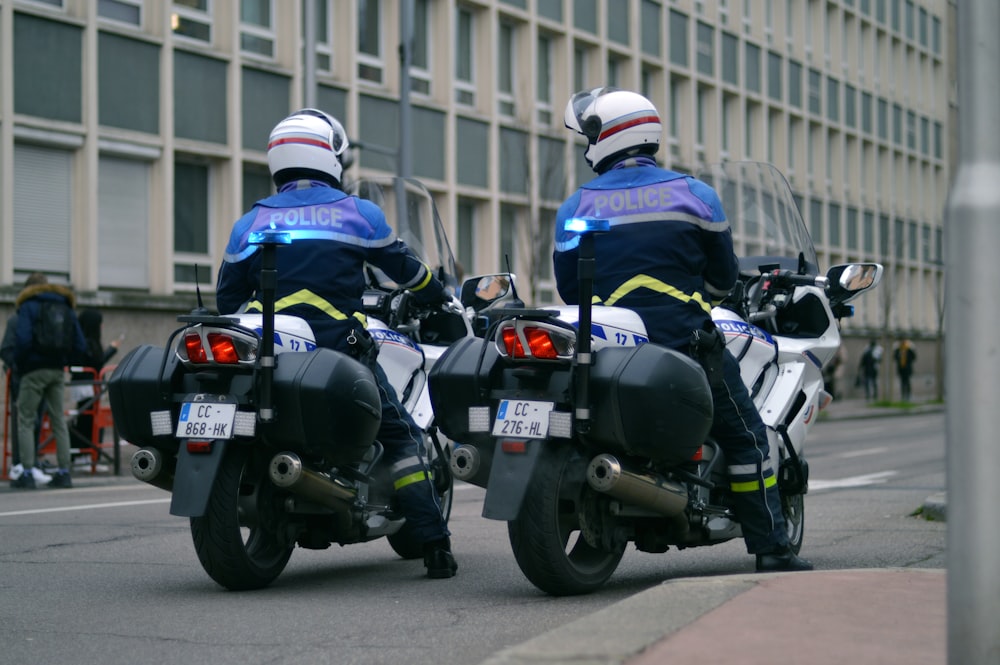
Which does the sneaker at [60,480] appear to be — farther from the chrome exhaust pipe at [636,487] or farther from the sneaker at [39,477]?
the chrome exhaust pipe at [636,487]

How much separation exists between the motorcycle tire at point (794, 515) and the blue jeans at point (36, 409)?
850 cm

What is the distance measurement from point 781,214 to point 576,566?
2657 mm

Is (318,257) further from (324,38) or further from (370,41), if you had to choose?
(370,41)

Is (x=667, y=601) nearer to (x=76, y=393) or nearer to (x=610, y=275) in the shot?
(x=610, y=275)

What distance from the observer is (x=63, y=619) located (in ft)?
20.4

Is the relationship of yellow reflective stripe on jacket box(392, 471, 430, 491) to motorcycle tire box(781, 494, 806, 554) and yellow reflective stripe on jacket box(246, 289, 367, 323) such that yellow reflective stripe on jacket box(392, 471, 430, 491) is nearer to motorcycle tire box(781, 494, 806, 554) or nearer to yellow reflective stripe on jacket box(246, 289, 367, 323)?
yellow reflective stripe on jacket box(246, 289, 367, 323)

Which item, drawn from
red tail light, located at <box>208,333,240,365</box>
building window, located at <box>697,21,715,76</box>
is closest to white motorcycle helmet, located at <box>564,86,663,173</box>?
red tail light, located at <box>208,333,240,365</box>

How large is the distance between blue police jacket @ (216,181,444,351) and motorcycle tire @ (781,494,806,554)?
2123 millimetres

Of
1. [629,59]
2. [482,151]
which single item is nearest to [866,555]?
[482,151]

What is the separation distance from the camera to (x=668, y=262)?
6746 millimetres

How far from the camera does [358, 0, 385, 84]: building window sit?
1116 inches

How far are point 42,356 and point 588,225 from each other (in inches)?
352

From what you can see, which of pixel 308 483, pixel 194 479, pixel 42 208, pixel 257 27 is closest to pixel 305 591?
pixel 308 483

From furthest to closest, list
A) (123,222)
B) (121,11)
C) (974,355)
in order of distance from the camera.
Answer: (123,222) → (121,11) → (974,355)
